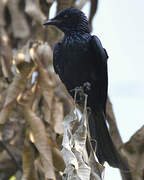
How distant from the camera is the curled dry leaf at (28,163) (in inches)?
146

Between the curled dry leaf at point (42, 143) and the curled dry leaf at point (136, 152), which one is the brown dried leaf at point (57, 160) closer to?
the curled dry leaf at point (42, 143)

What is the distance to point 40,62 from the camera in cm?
450

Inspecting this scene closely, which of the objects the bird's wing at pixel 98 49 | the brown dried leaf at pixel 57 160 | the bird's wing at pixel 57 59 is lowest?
the brown dried leaf at pixel 57 160

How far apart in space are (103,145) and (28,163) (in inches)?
24.0

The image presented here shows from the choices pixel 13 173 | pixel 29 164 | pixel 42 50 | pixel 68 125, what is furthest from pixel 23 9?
pixel 68 125

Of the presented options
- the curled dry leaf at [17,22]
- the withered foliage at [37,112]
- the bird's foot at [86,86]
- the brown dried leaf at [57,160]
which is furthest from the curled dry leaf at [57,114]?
the curled dry leaf at [17,22]

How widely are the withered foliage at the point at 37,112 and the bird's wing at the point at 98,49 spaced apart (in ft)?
1.88

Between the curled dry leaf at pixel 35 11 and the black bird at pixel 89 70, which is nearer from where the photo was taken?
the black bird at pixel 89 70

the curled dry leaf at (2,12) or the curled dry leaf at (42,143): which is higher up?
the curled dry leaf at (2,12)

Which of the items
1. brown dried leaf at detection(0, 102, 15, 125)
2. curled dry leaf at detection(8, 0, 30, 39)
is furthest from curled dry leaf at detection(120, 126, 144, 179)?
curled dry leaf at detection(8, 0, 30, 39)

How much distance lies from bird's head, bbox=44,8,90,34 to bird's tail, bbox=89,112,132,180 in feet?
2.61

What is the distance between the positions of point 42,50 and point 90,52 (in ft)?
2.32

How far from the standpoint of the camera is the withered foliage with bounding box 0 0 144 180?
2.97 meters

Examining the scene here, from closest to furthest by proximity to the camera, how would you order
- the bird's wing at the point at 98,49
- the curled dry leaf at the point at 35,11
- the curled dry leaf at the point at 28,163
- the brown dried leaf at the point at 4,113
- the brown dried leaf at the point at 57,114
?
the curled dry leaf at the point at 28,163 → the bird's wing at the point at 98,49 → the brown dried leaf at the point at 4,113 → the brown dried leaf at the point at 57,114 → the curled dry leaf at the point at 35,11
